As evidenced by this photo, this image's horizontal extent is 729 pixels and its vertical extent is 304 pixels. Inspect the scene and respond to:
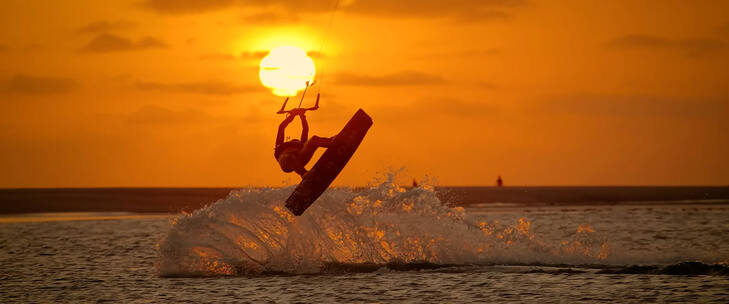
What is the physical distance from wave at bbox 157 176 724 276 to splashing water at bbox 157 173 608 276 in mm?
29

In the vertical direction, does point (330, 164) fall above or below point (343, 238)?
above

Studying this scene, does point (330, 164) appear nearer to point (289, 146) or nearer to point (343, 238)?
point (289, 146)

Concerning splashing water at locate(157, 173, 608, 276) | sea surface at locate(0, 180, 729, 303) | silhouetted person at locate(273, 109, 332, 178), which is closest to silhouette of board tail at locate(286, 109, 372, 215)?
silhouetted person at locate(273, 109, 332, 178)

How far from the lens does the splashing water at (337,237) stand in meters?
26.4

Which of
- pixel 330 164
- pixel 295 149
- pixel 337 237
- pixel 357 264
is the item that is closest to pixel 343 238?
pixel 337 237

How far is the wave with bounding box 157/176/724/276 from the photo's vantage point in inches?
1039

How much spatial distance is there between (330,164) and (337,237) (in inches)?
144

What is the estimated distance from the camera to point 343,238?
27234 millimetres

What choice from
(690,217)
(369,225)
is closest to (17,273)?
(369,225)

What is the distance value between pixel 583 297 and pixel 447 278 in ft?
14.5

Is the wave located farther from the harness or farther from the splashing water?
the harness

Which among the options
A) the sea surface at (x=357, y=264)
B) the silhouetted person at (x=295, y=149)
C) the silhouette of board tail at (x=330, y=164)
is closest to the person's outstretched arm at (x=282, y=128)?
the silhouetted person at (x=295, y=149)

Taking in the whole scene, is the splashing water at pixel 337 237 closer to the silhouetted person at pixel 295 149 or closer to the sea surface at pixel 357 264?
the sea surface at pixel 357 264

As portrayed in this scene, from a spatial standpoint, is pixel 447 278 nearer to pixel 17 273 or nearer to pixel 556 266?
pixel 556 266
